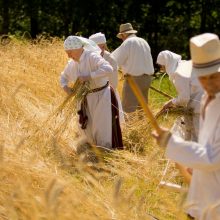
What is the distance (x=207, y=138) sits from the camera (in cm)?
320

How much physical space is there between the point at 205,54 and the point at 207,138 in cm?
39

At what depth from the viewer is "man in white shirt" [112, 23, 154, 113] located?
9380 millimetres

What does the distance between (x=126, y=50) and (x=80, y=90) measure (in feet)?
7.36

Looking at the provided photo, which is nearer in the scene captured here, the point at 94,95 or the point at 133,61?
the point at 94,95

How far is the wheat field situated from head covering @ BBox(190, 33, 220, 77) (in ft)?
2.20

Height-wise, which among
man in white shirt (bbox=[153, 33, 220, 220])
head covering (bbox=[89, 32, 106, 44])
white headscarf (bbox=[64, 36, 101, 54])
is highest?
man in white shirt (bbox=[153, 33, 220, 220])

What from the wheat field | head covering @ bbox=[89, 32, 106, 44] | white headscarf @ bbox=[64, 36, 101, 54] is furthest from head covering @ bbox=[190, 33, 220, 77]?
head covering @ bbox=[89, 32, 106, 44]

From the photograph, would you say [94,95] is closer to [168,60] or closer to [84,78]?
[84,78]

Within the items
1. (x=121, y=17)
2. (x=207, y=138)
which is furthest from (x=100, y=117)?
(x=121, y=17)

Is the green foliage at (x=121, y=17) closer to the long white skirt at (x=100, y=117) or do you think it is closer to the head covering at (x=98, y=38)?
the head covering at (x=98, y=38)

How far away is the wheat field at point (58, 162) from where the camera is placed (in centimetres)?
343

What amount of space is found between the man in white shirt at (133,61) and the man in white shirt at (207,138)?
5.94 metres

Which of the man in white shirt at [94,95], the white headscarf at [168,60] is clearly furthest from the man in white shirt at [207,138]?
the white headscarf at [168,60]

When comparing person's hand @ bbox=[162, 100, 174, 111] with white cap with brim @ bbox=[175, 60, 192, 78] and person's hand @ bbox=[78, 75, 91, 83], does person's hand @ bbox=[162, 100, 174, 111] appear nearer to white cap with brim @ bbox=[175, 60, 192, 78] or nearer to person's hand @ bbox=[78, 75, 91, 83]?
person's hand @ bbox=[78, 75, 91, 83]
